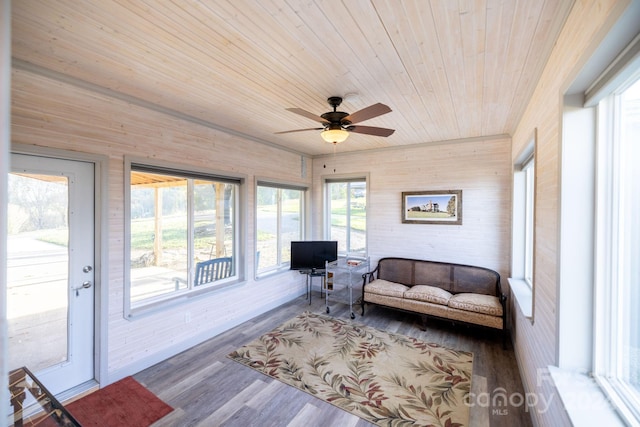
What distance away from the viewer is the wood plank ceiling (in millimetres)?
1550

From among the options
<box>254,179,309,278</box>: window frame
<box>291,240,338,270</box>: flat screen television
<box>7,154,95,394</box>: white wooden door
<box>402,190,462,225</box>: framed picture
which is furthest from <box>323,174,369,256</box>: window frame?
<box>7,154,95,394</box>: white wooden door

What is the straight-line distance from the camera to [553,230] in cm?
170

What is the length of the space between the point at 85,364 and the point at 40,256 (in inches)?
42.4

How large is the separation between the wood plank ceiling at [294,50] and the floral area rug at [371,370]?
280 cm

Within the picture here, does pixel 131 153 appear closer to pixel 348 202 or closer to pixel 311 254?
pixel 311 254

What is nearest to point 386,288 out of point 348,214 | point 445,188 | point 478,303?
point 478,303

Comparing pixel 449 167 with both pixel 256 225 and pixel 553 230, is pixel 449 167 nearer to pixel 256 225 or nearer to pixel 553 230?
pixel 553 230

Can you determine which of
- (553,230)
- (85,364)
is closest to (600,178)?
(553,230)

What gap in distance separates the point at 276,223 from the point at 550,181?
3.97m

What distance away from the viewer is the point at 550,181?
179 cm

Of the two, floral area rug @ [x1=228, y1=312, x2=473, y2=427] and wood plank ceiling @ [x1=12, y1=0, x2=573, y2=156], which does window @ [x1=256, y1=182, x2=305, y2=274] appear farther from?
wood plank ceiling @ [x1=12, y1=0, x2=573, y2=156]

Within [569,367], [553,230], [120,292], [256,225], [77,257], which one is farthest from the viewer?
[256,225]

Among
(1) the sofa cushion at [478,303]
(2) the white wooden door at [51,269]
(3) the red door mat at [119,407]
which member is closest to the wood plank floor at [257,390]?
(3) the red door mat at [119,407]

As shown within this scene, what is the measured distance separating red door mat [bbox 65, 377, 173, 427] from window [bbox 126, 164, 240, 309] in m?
0.78
